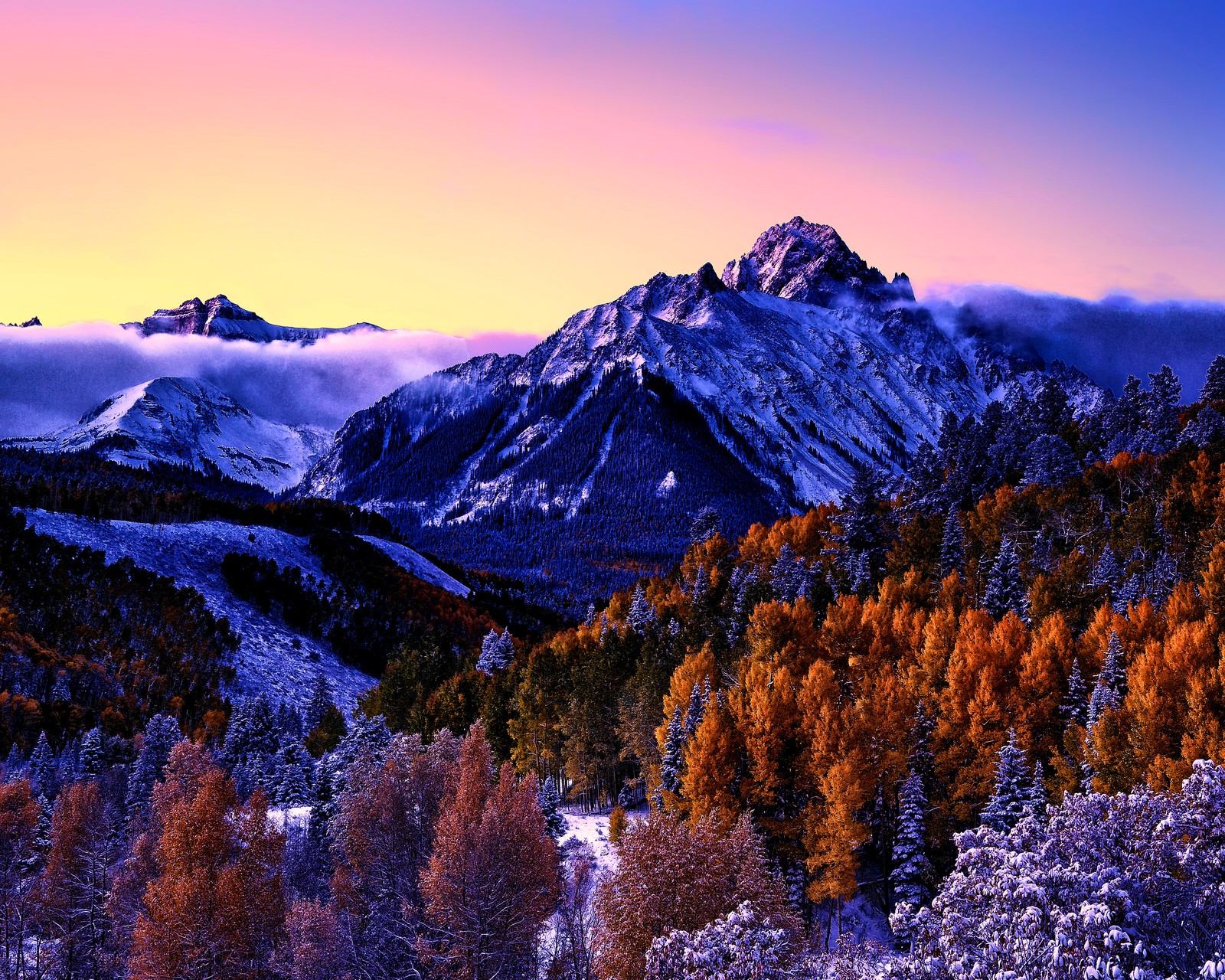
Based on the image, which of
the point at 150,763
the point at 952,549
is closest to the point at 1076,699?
the point at 952,549

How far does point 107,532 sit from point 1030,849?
202550 mm

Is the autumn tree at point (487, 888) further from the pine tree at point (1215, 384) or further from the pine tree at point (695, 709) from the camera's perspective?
the pine tree at point (1215, 384)

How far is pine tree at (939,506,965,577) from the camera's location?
Answer: 98000 millimetres

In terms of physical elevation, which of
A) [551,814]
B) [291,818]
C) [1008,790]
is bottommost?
[291,818]

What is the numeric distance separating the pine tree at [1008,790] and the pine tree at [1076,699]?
6736mm

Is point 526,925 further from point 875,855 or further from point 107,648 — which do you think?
point 107,648

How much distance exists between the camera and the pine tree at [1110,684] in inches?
2219

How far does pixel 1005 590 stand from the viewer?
277 feet

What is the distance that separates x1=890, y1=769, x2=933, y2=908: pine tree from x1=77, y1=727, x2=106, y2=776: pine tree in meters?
88.1

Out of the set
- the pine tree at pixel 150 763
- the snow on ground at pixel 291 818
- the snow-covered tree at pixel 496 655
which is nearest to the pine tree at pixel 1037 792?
the snow on ground at pixel 291 818

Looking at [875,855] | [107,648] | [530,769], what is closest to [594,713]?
[530,769]

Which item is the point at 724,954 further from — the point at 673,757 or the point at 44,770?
the point at 44,770

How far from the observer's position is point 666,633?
9156 cm

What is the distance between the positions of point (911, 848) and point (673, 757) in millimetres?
16986
